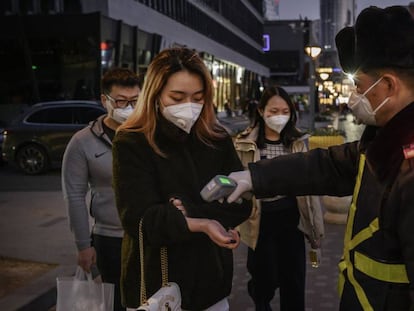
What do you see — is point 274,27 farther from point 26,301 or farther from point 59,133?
point 26,301

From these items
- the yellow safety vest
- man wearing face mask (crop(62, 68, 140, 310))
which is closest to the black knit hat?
the yellow safety vest

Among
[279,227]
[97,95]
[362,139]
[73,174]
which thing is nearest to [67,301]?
[73,174]

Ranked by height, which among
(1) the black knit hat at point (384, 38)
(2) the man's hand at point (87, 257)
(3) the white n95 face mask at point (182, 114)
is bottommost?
(2) the man's hand at point (87, 257)

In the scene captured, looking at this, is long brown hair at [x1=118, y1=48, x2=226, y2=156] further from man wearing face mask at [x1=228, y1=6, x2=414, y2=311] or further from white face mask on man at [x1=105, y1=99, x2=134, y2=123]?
white face mask on man at [x1=105, y1=99, x2=134, y2=123]

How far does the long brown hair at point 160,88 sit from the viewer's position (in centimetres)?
246

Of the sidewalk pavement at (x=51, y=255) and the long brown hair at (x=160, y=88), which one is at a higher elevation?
the long brown hair at (x=160, y=88)

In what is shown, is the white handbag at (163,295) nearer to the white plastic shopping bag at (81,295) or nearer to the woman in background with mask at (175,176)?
the woman in background with mask at (175,176)

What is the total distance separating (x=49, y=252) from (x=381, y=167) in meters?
6.05

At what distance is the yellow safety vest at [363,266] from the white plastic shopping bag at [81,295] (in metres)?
1.21

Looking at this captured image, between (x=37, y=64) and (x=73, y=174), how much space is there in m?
27.8

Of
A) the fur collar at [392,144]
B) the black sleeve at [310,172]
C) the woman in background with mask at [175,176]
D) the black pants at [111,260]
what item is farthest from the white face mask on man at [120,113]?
the fur collar at [392,144]

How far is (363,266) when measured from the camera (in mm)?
1861

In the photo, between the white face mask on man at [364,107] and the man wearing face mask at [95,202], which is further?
the man wearing face mask at [95,202]

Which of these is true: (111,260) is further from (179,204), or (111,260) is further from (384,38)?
(384,38)
